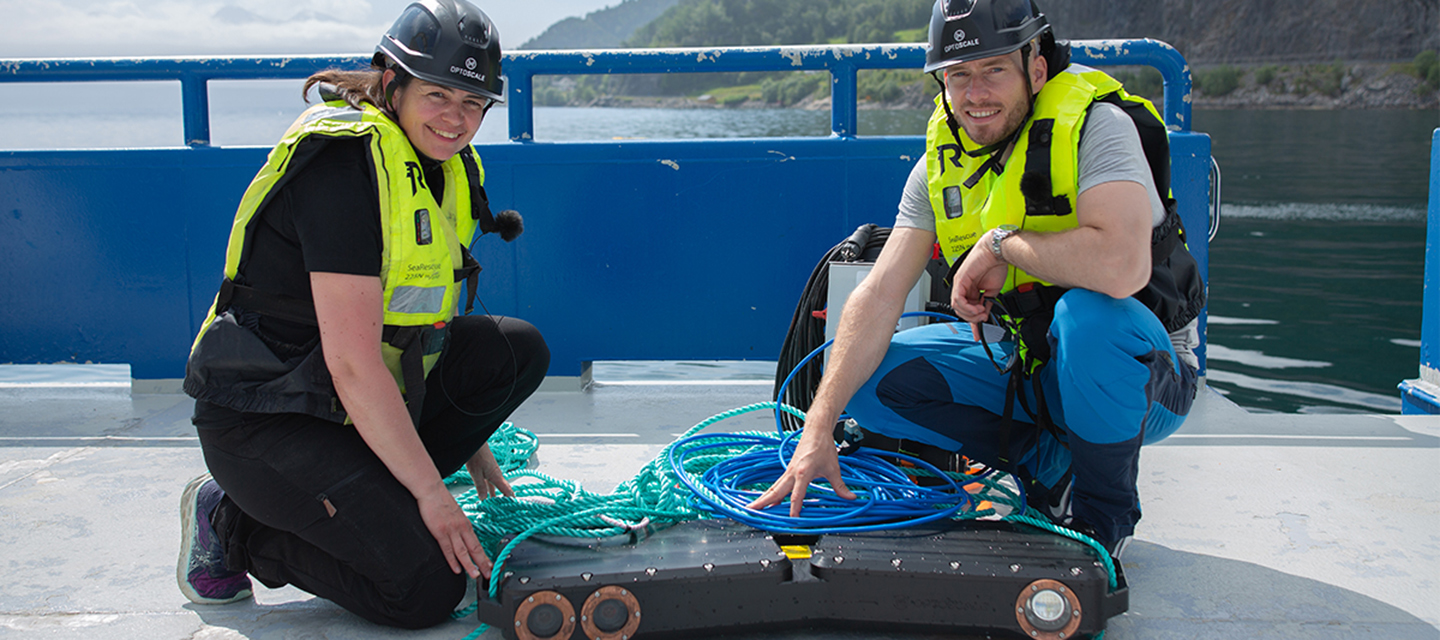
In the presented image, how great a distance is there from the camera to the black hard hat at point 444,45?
81.8 inches

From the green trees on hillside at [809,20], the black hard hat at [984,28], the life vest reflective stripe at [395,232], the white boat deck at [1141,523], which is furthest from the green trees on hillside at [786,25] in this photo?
the life vest reflective stripe at [395,232]

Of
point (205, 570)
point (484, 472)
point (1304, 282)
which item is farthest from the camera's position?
point (1304, 282)

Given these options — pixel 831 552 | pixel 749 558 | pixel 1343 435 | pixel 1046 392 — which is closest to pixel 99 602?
pixel 749 558

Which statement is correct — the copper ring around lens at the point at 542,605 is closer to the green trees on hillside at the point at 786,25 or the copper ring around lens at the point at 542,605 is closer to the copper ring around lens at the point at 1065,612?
the copper ring around lens at the point at 1065,612

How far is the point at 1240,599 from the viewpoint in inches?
86.2

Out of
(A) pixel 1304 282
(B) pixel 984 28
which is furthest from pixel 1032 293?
(A) pixel 1304 282

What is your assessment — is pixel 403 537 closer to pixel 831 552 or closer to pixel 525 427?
pixel 831 552

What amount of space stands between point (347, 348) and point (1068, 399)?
1.46 meters

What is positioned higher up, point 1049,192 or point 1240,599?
point 1049,192

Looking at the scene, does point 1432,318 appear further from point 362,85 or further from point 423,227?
point 362,85

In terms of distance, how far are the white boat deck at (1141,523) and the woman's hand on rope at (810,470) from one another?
0.31 metres

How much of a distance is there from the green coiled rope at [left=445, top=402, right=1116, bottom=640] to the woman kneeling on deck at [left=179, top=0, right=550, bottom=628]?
0.18 meters

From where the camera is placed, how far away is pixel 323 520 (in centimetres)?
206

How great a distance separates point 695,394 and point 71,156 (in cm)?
258
